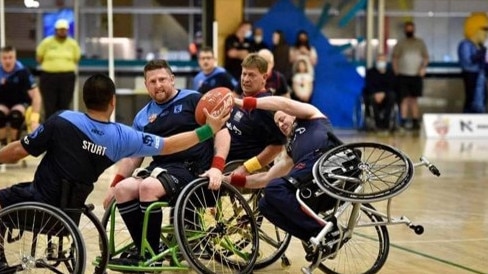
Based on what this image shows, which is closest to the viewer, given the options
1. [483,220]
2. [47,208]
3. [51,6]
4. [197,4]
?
[47,208]

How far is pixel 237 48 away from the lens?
51.5ft

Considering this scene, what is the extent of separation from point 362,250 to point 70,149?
2183 millimetres

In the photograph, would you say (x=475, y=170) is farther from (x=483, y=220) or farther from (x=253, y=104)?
(x=253, y=104)

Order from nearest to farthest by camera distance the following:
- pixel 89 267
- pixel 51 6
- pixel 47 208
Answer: pixel 47 208 < pixel 89 267 < pixel 51 6

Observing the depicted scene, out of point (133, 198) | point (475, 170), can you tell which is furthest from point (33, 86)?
point (133, 198)

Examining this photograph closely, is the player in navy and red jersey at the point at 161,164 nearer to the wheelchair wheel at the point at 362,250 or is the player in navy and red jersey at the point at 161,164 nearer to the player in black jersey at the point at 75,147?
the player in black jersey at the point at 75,147

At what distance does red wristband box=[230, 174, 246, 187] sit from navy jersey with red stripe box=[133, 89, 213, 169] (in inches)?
6.4

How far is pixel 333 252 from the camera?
4.86m

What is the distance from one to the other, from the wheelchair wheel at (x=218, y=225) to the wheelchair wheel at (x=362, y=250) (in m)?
0.48

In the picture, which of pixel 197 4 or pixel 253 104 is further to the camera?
pixel 197 4

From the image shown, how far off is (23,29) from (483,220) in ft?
35.3

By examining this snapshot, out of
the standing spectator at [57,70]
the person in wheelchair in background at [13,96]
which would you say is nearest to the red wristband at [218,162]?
the person in wheelchair in background at [13,96]

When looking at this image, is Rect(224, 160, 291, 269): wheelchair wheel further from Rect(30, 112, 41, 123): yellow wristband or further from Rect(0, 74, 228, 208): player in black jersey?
Rect(30, 112, 41, 123): yellow wristband

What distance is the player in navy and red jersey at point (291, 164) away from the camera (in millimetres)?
4949
